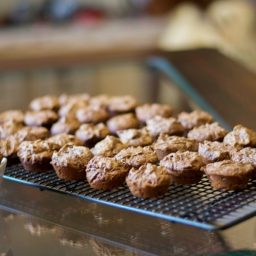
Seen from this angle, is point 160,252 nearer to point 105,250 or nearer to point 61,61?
point 105,250

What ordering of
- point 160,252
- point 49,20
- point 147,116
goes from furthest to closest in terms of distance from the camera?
point 49,20 < point 147,116 < point 160,252

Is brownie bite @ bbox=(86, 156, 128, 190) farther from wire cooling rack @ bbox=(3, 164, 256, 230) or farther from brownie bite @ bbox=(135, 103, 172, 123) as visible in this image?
brownie bite @ bbox=(135, 103, 172, 123)

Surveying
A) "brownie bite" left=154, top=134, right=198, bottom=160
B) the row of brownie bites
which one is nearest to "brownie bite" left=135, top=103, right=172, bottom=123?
the row of brownie bites

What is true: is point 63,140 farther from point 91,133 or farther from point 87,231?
point 87,231

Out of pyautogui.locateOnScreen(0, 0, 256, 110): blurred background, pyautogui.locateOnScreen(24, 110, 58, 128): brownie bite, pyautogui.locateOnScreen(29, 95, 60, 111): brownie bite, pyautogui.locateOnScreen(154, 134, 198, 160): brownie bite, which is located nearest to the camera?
pyautogui.locateOnScreen(154, 134, 198, 160): brownie bite

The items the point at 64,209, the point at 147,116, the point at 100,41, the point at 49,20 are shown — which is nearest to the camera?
the point at 64,209

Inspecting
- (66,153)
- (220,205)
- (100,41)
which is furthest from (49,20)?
(220,205)

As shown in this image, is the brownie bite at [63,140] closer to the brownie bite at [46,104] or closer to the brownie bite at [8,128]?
the brownie bite at [8,128]
